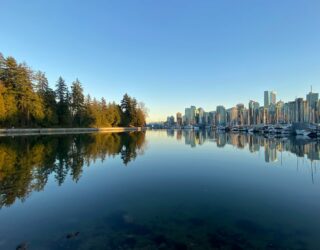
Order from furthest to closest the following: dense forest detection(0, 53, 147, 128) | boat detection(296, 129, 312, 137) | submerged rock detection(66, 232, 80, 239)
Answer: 1. boat detection(296, 129, 312, 137)
2. dense forest detection(0, 53, 147, 128)
3. submerged rock detection(66, 232, 80, 239)

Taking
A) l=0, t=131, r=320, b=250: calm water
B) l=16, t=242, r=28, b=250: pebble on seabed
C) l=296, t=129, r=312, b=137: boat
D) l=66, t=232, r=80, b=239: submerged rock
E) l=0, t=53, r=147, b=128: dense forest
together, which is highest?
l=0, t=53, r=147, b=128: dense forest

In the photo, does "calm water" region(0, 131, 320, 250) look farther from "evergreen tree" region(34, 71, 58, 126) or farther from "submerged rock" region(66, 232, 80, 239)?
"evergreen tree" region(34, 71, 58, 126)

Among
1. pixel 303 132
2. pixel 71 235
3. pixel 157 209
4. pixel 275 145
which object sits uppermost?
pixel 303 132

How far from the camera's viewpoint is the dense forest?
58.4 metres

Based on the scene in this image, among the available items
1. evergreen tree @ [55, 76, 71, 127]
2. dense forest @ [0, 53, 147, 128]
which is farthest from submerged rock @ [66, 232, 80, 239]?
evergreen tree @ [55, 76, 71, 127]

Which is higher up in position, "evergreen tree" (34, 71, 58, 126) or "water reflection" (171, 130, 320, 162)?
"evergreen tree" (34, 71, 58, 126)

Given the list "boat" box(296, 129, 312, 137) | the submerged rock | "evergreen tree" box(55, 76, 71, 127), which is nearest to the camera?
the submerged rock

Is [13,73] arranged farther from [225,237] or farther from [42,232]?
[225,237]

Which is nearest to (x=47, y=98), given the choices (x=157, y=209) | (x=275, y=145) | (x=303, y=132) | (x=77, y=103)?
(x=77, y=103)

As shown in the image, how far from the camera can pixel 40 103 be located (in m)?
65.3

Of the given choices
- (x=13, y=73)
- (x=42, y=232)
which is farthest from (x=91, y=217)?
(x=13, y=73)

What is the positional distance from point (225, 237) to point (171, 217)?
2.43 metres

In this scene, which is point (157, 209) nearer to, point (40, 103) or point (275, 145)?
point (275, 145)

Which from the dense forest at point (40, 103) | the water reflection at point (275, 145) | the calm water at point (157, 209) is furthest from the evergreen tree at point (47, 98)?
the calm water at point (157, 209)
